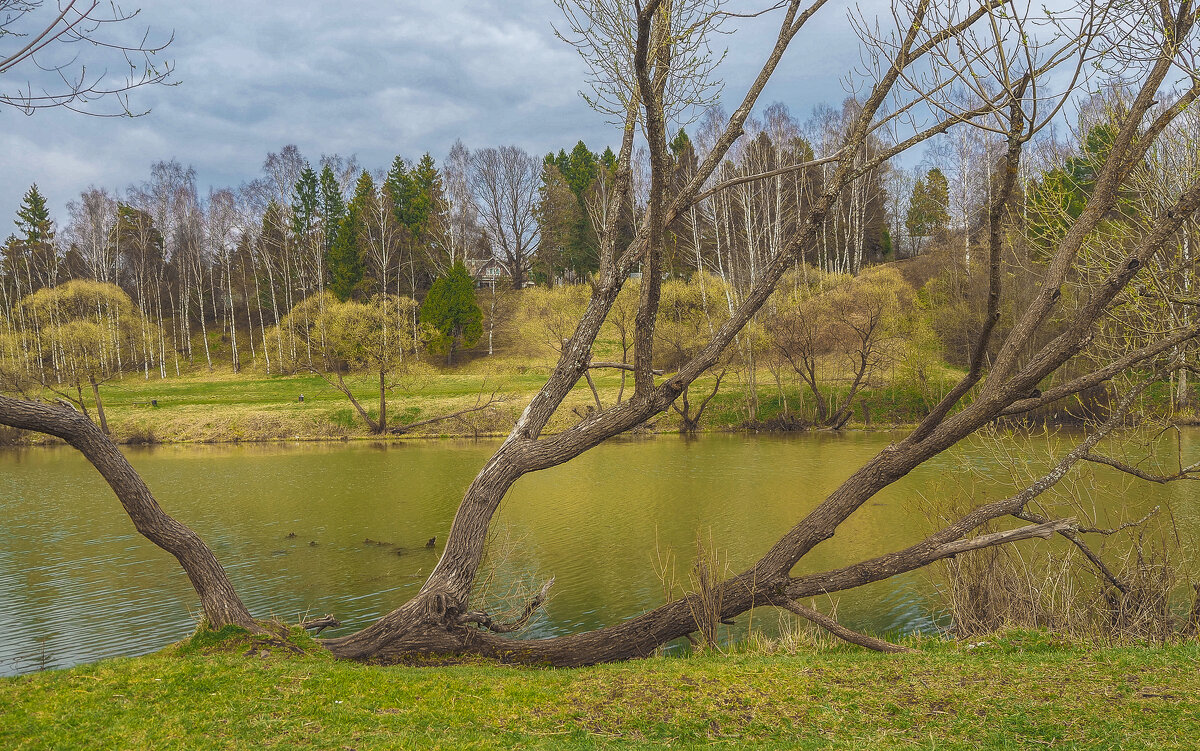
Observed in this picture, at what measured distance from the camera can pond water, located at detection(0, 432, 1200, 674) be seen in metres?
10.4

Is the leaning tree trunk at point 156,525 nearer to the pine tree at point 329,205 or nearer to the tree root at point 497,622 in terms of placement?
the tree root at point 497,622

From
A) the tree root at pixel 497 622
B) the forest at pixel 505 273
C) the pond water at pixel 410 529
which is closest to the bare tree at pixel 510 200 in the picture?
the forest at pixel 505 273

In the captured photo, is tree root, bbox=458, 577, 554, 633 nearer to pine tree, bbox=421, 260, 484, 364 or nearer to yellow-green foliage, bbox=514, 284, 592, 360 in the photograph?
yellow-green foliage, bbox=514, 284, 592, 360

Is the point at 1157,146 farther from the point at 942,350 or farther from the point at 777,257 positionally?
the point at 942,350

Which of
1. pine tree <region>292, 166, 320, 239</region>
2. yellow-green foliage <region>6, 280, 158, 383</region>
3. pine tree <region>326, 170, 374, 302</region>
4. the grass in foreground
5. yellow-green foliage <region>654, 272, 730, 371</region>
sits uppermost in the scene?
pine tree <region>292, 166, 320, 239</region>

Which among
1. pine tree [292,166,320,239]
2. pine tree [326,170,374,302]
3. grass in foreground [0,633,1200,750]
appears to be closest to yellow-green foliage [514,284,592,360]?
pine tree [326,170,374,302]

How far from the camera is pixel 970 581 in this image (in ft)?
27.1

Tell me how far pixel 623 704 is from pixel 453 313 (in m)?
45.1

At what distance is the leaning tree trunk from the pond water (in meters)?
3.43

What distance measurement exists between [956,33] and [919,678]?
4.67 meters

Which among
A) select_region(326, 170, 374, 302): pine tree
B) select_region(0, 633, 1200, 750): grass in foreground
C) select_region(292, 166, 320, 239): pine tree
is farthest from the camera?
select_region(292, 166, 320, 239): pine tree

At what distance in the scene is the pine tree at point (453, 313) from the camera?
1914 inches

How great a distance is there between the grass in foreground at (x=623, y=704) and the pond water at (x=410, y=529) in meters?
3.42

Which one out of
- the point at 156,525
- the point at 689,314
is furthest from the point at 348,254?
the point at 156,525
